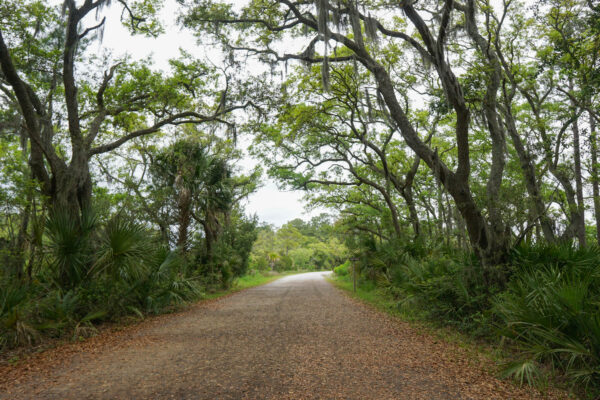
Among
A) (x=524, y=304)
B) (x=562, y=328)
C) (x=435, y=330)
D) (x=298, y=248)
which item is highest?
(x=298, y=248)

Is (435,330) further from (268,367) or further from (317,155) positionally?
(317,155)

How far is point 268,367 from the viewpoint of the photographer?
4641 millimetres

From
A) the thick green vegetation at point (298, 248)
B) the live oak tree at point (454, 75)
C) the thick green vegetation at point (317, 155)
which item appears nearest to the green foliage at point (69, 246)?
the thick green vegetation at point (317, 155)

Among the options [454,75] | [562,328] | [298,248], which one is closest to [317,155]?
[454,75]

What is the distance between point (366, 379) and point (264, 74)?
1142cm

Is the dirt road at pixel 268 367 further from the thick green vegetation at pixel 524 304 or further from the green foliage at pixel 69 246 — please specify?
the green foliage at pixel 69 246

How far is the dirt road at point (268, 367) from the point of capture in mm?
3840

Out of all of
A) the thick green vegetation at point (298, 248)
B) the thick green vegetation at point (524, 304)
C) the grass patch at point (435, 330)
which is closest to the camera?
the thick green vegetation at point (524, 304)

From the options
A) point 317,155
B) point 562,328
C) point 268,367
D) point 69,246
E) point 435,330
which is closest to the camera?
point 562,328

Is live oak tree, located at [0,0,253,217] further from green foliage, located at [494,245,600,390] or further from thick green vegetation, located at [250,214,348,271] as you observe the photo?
thick green vegetation, located at [250,214,348,271]

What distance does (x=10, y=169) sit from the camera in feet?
45.1

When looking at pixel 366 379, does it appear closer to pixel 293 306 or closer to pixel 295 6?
pixel 293 306

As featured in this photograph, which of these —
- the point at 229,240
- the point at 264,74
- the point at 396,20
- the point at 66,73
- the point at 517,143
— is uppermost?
the point at 396,20

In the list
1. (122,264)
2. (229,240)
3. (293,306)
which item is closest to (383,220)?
(229,240)
